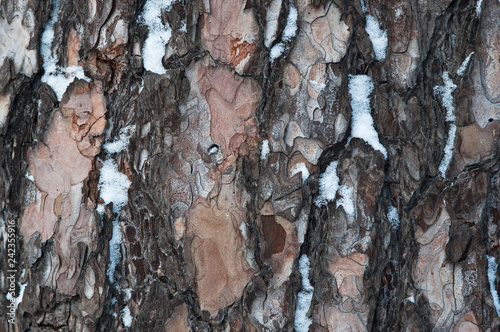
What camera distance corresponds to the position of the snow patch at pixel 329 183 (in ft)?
2.65

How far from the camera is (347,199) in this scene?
810 millimetres

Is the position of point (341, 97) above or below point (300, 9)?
below

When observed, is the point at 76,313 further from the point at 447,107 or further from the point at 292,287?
the point at 447,107

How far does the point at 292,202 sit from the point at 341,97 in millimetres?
228

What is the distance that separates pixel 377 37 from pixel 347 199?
1.07 ft

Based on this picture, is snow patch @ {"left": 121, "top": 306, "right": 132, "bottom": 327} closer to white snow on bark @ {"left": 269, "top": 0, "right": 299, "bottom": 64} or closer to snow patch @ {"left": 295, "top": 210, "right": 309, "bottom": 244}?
snow patch @ {"left": 295, "top": 210, "right": 309, "bottom": 244}

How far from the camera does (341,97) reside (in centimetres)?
81

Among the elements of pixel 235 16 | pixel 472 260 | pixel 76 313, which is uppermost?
pixel 235 16

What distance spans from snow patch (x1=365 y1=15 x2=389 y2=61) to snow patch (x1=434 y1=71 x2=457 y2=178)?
0.13 metres

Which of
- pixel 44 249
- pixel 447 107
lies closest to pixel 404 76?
pixel 447 107

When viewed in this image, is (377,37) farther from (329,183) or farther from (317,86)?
(329,183)

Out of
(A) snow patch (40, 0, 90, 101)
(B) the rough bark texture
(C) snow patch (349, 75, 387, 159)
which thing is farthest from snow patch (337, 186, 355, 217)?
(A) snow patch (40, 0, 90, 101)

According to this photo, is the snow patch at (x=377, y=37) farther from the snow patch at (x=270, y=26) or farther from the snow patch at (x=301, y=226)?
the snow patch at (x=301, y=226)

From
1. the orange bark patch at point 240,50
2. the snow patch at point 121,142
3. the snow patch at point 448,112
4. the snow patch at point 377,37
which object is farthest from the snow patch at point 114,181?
the snow patch at point 448,112
